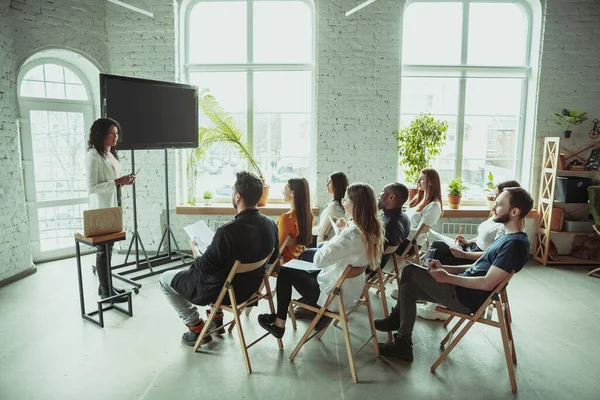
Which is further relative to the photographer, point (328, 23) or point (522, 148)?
point (522, 148)

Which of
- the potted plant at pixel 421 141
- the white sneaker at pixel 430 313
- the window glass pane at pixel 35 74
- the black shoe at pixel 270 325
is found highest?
the window glass pane at pixel 35 74

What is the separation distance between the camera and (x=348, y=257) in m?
2.79

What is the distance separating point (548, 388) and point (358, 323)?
146cm

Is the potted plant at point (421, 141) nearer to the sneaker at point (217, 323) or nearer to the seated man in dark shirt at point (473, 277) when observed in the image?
the seated man in dark shirt at point (473, 277)

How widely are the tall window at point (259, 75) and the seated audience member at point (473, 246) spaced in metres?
2.74

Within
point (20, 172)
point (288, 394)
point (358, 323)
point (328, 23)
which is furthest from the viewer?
point (328, 23)

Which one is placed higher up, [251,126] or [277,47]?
[277,47]

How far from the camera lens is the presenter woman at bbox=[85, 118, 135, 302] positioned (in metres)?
3.79

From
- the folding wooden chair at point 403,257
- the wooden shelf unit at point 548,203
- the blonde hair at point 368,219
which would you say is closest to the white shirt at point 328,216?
the folding wooden chair at point 403,257

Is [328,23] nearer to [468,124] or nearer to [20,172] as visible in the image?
[468,124]

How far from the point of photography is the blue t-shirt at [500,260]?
8.59 ft

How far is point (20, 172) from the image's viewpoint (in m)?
4.88

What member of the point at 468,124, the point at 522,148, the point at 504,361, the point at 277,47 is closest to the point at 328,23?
the point at 277,47

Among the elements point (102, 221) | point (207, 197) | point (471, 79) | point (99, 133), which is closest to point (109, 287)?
point (102, 221)
